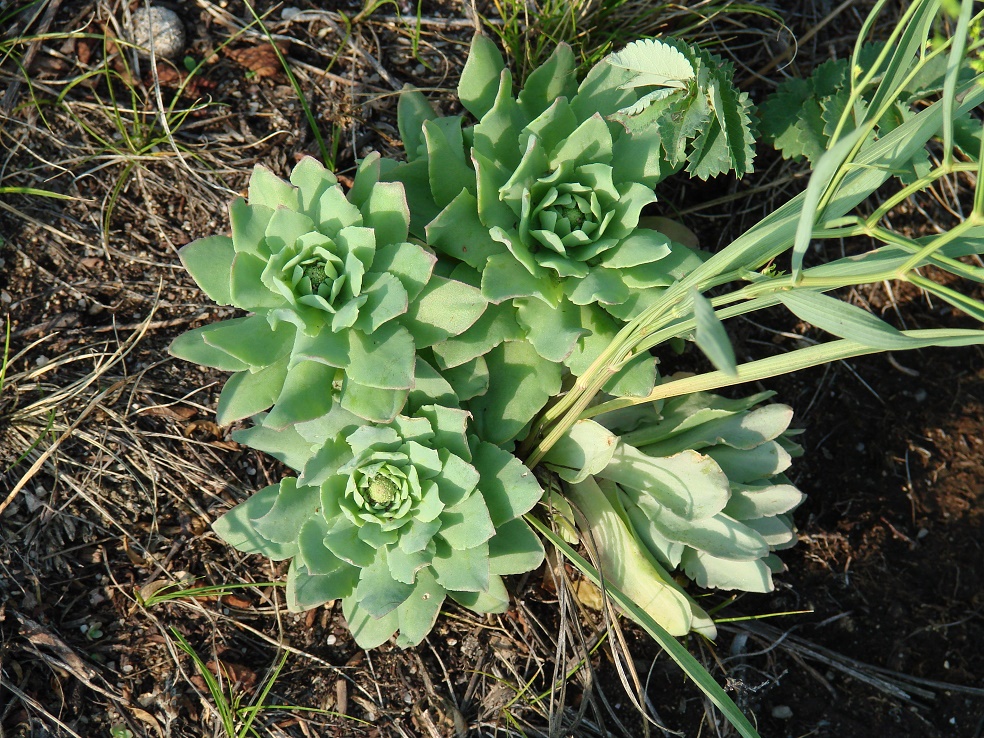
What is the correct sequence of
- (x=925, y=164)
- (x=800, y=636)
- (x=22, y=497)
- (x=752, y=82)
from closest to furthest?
(x=925, y=164) < (x=22, y=497) < (x=800, y=636) < (x=752, y=82)

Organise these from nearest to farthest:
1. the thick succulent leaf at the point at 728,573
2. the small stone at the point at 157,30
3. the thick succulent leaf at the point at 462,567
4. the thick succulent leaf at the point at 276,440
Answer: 1. the thick succulent leaf at the point at 462,567
2. the thick succulent leaf at the point at 276,440
3. the thick succulent leaf at the point at 728,573
4. the small stone at the point at 157,30

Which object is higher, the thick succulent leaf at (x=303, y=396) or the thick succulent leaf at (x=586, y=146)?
the thick succulent leaf at (x=586, y=146)

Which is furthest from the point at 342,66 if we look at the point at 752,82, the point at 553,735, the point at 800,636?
the point at 800,636

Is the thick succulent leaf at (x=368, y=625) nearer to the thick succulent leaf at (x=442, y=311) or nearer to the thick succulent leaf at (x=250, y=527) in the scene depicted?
the thick succulent leaf at (x=250, y=527)

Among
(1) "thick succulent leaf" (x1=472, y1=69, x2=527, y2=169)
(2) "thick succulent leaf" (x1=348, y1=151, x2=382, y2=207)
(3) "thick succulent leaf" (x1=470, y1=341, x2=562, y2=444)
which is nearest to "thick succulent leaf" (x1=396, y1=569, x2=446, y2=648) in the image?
(3) "thick succulent leaf" (x1=470, y1=341, x2=562, y2=444)

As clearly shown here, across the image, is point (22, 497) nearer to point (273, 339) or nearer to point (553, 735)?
point (273, 339)

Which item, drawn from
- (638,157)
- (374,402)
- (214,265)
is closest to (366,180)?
(214,265)

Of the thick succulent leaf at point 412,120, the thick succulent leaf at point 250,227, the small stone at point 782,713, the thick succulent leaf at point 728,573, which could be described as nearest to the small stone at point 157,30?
the thick succulent leaf at point 412,120
